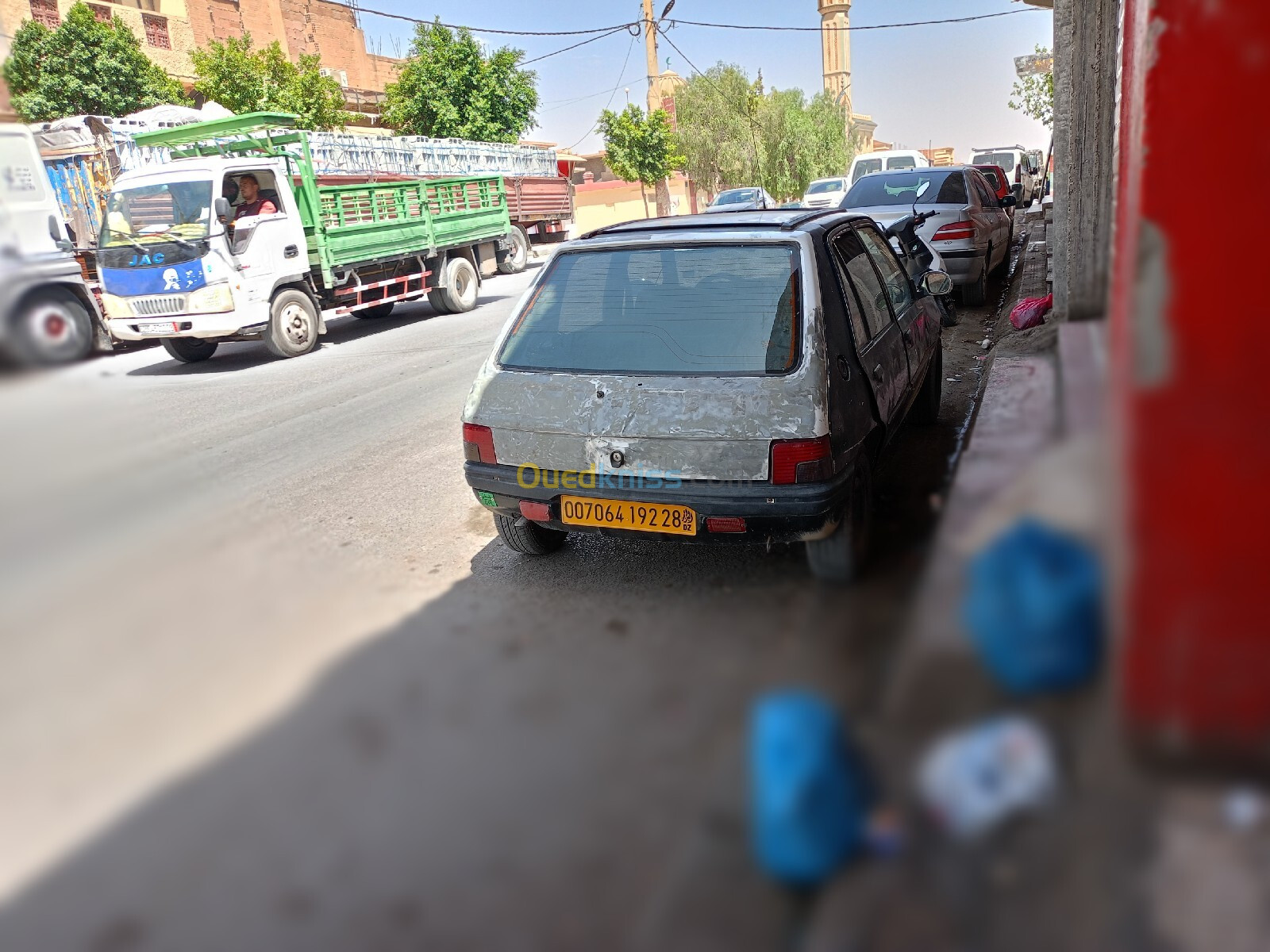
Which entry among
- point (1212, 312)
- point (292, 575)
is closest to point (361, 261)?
point (292, 575)

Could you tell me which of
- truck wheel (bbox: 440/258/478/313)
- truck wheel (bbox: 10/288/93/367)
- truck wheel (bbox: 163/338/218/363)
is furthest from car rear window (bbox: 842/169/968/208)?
truck wheel (bbox: 10/288/93/367)

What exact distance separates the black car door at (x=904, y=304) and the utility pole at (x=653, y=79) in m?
27.8

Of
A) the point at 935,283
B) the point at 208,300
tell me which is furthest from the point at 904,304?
the point at 208,300

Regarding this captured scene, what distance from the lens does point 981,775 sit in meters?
1.22

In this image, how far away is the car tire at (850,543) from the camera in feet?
5.60

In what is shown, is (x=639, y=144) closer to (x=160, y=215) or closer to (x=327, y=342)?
(x=327, y=342)

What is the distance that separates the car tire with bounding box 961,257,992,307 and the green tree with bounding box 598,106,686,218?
2610cm

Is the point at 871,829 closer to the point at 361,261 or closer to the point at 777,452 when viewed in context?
the point at 777,452

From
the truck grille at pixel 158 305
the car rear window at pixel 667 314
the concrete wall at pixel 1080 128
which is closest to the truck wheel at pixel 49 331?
the car rear window at pixel 667 314

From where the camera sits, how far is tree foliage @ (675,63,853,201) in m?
36.7

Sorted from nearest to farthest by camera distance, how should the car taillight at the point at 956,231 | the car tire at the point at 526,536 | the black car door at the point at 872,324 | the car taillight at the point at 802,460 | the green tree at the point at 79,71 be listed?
the car taillight at the point at 802,460, the black car door at the point at 872,324, the car tire at the point at 526,536, the car taillight at the point at 956,231, the green tree at the point at 79,71

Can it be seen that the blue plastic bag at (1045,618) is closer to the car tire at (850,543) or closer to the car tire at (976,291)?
the car tire at (850,543)

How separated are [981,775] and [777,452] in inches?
70.9

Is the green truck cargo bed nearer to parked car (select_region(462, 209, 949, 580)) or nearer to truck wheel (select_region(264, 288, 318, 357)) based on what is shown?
truck wheel (select_region(264, 288, 318, 357))
